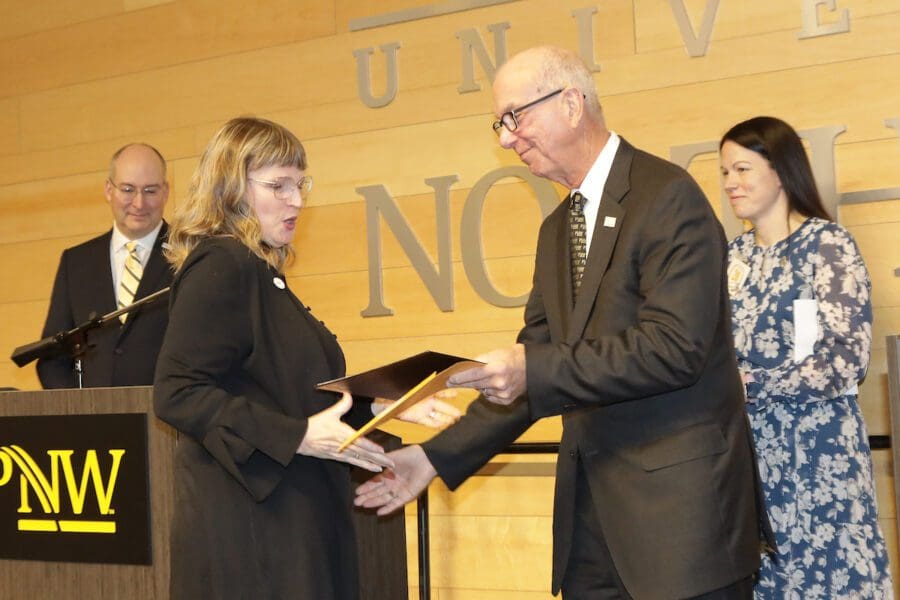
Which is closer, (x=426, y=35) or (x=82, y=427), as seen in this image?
(x=82, y=427)

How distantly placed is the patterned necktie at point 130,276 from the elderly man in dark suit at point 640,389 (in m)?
A: 2.24

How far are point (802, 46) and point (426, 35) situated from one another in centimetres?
154

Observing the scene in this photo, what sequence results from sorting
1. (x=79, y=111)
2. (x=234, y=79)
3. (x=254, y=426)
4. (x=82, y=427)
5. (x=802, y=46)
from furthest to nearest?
(x=79, y=111) → (x=234, y=79) → (x=802, y=46) → (x=82, y=427) → (x=254, y=426)

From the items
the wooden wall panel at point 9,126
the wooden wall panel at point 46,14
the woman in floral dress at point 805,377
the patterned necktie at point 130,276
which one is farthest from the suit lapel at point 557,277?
the wooden wall panel at point 9,126

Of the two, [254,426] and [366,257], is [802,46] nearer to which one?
[366,257]

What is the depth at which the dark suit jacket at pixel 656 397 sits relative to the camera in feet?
7.08

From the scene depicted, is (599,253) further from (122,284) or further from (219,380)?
(122,284)

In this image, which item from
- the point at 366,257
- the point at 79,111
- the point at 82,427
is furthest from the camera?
the point at 79,111

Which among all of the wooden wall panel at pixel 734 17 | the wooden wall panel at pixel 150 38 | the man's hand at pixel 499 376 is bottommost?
the man's hand at pixel 499 376

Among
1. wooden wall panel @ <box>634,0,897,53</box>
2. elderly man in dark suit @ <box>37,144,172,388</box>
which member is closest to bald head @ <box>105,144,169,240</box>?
elderly man in dark suit @ <box>37,144,172,388</box>

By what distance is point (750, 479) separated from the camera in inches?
88.9

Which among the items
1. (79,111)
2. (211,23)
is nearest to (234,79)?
(211,23)

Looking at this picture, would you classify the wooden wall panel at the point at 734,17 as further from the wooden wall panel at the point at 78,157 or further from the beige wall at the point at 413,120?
the wooden wall panel at the point at 78,157

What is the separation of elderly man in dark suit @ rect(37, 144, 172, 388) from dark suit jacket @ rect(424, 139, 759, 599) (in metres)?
2.14
